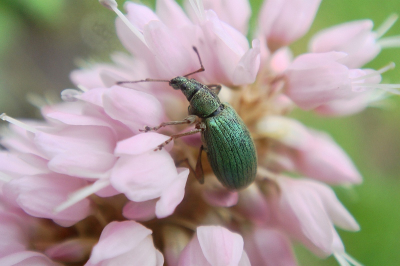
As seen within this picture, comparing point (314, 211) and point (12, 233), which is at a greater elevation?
point (12, 233)

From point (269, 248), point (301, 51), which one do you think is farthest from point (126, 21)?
point (301, 51)

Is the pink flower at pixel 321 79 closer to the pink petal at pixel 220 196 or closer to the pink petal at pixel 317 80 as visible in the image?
the pink petal at pixel 317 80

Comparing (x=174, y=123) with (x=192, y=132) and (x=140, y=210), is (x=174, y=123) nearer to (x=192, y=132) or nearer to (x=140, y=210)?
(x=192, y=132)

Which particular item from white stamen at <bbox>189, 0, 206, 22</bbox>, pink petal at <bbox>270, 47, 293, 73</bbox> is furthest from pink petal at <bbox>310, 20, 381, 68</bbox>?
white stamen at <bbox>189, 0, 206, 22</bbox>

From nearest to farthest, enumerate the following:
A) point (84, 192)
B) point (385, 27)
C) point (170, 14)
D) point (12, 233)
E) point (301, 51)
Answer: point (84, 192), point (12, 233), point (170, 14), point (385, 27), point (301, 51)

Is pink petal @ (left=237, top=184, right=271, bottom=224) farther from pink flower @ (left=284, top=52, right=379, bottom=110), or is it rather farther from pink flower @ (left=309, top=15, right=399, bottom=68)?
pink flower @ (left=309, top=15, right=399, bottom=68)
